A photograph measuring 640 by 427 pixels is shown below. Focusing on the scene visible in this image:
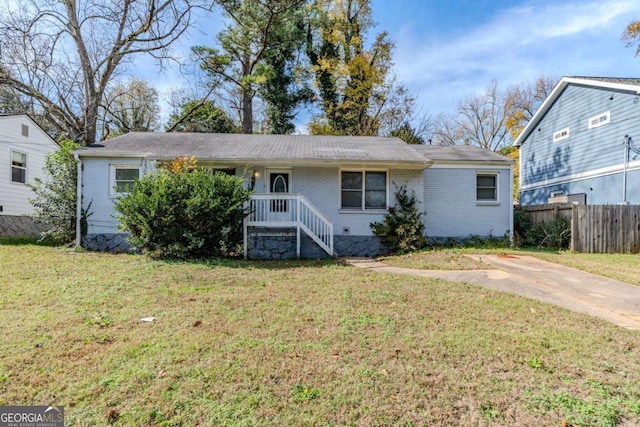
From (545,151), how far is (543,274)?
39.7 feet

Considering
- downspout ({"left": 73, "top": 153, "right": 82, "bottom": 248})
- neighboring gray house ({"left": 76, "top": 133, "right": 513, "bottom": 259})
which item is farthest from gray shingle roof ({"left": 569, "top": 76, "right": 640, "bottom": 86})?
downspout ({"left": 73, "top": 153, "right": 82, "bottom": 248})

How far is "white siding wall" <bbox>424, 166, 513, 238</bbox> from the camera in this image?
11.0m

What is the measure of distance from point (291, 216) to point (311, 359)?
6574 millimetres

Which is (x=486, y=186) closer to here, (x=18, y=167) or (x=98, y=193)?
(x=98, y=193)

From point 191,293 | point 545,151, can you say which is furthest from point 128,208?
point 545,151

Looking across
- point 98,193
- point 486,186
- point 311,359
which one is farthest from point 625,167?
point 98,193

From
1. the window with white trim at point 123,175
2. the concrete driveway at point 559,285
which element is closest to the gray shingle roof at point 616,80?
the concrete driveway at point 559,285

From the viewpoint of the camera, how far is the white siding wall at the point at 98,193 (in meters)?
10.2

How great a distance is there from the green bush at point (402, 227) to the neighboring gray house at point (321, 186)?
0.93 ft

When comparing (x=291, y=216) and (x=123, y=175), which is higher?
(x=123, y=175)

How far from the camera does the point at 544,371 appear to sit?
9.13 ft

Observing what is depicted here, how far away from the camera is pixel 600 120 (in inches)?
496

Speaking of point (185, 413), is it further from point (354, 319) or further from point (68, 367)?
point (354, 319)

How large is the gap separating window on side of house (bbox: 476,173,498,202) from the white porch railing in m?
5.94
